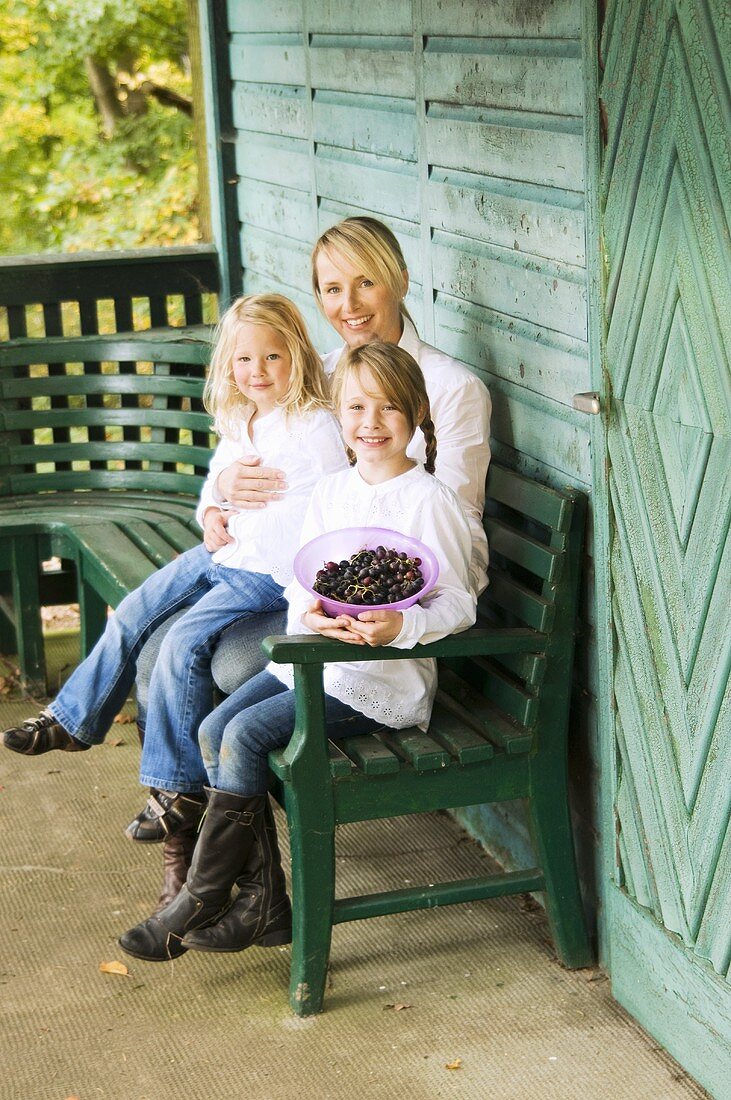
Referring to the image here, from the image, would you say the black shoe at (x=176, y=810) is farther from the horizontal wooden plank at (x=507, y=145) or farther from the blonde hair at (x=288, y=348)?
the horizontal wooden plank at (x=507, y=145)

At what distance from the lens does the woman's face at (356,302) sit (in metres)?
3.49

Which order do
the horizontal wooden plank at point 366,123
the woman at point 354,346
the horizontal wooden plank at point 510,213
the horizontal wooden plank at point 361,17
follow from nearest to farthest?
the horizontal wooden plank at point 510,213 → the woman at point 354,346 → the horizontal wooden plank at point 361,17 → the horizontal wooden plank at point 366,123

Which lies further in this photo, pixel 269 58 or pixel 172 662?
pixel 269 58

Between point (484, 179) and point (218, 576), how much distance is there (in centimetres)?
124

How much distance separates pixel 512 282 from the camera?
10.8ft

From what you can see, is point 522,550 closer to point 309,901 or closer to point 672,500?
point 672,500

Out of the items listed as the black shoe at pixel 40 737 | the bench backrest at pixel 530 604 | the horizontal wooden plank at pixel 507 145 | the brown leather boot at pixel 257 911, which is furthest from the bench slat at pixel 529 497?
the black shoe at pixel 40 737

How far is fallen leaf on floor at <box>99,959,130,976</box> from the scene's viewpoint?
10.9 feet

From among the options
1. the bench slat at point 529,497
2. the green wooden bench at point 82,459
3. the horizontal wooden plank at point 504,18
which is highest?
the horizontal wooden plank at point 504,18

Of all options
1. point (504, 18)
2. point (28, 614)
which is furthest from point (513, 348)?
point (28, 614)

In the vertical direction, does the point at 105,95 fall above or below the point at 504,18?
below

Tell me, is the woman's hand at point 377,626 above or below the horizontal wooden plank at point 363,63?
below

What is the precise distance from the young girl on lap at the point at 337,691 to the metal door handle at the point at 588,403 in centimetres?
37

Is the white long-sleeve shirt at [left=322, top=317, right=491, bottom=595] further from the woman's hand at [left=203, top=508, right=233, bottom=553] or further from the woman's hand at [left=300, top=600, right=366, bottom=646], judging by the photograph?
the woman's hand at [left=203, top=508, right=233, bottom=553]
